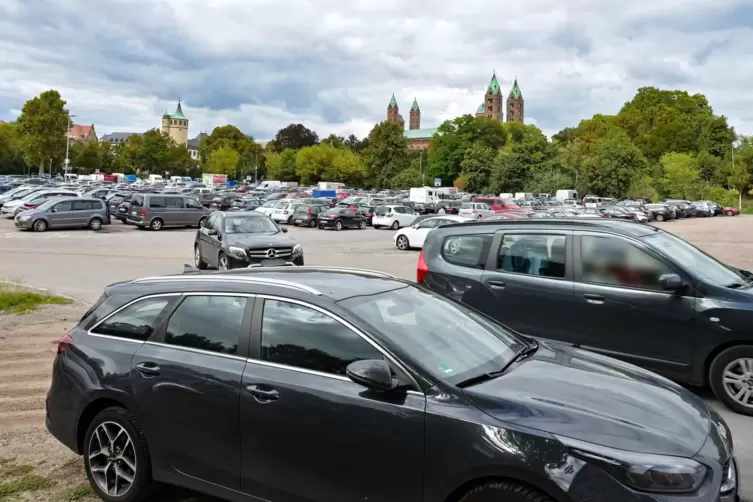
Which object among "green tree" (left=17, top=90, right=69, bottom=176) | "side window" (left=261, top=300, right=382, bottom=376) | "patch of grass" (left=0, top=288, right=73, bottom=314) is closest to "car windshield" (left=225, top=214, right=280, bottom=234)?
"patch of grass" (left=0, top=288, right=73, bottom=314)

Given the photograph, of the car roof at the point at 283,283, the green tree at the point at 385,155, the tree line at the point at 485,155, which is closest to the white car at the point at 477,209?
the car roof at the point at 283,283

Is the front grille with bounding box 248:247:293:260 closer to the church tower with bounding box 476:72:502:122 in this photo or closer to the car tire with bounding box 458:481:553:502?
the car tire with bounding box 458:481:553:502

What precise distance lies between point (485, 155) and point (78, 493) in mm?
94201

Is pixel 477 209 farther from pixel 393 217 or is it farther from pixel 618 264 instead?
pixel 618 264

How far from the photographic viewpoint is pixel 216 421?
3586mm

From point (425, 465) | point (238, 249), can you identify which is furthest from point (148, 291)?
point (238, 249)

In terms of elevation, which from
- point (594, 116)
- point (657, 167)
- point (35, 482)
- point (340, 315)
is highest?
point (594, 116)

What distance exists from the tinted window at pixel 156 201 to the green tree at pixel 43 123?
5437 centimetres

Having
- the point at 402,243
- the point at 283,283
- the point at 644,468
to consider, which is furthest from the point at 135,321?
the point at 402,243

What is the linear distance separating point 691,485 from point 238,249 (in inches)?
514

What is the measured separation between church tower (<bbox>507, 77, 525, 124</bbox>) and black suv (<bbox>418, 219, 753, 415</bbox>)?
194015 millimetres

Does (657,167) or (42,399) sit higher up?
(657,167)

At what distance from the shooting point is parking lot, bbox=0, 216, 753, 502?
1340cm

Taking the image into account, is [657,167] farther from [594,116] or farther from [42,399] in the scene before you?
[42,399]
